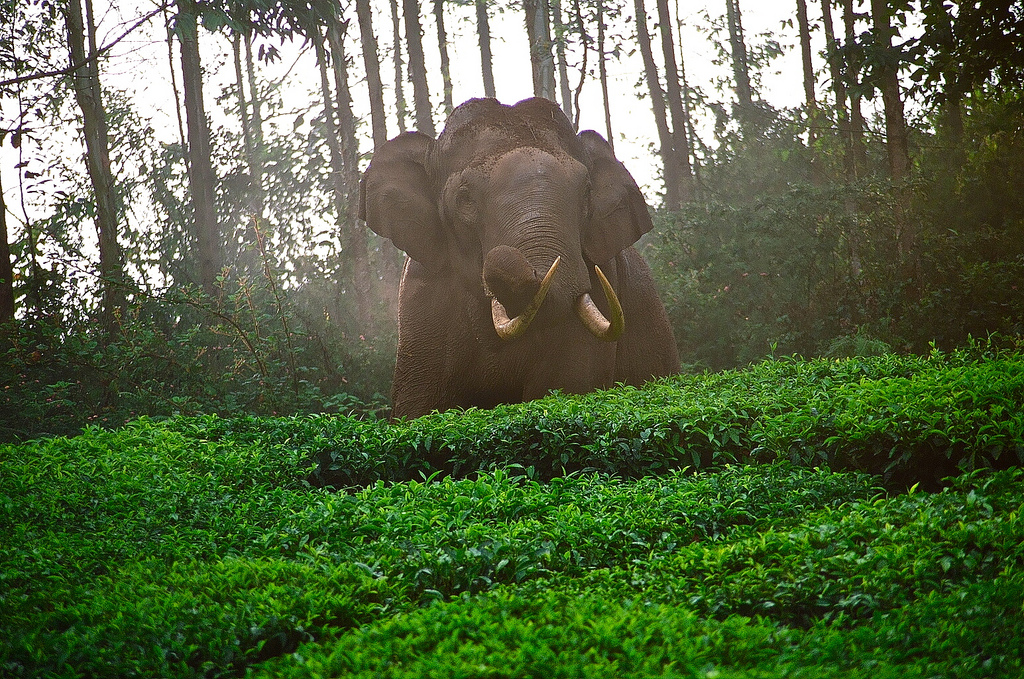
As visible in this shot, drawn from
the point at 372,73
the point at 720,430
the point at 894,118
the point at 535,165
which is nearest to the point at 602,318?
the point at 535,165

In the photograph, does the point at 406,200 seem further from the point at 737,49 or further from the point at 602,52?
the point at 737,49

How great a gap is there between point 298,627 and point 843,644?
1.81 m

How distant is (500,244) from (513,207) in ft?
1.07

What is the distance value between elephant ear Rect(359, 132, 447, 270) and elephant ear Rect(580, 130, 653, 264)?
129 centimetres

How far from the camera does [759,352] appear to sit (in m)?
13.1

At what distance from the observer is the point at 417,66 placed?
18.2m

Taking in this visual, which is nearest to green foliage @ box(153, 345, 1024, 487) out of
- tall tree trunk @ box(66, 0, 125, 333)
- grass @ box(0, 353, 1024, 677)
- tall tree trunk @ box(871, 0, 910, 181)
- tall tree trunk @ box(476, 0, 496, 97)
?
grass @ box(0, 353, 1024, 677)

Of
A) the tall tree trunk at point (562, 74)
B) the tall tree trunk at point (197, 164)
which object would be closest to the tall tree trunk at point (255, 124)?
the tall tree trunk at point (562, 74)

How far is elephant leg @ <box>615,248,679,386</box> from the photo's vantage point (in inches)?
374

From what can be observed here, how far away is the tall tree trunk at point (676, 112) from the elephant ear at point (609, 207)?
1068 centimetres

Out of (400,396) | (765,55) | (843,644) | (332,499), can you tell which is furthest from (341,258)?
(765,55)

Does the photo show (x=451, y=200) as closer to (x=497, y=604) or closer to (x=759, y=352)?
(x=497, y=604)

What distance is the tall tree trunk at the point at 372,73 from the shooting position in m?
18.6

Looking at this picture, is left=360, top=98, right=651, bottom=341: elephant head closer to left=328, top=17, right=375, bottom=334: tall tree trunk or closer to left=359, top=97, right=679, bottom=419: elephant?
left=359, top=97, right=679, bottom=419: elephant
